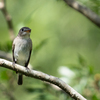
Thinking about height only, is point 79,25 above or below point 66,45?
above

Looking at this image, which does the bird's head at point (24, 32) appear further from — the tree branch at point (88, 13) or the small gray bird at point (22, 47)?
the tree branch at point (88, 13)

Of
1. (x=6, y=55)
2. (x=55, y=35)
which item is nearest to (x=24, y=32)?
(x=6, y=55)

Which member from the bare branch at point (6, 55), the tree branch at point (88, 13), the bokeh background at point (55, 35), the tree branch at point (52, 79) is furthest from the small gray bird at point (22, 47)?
the bokeh background at point (55, 35)

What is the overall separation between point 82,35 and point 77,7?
183 inches

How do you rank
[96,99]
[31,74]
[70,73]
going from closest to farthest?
[31,74]
[96,99]
[70,73]

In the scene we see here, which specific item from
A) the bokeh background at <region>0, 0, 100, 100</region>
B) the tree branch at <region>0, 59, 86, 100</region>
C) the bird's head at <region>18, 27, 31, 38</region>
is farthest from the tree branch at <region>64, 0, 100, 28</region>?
the bokeh background at <region>0, 0, 100, 100</region>

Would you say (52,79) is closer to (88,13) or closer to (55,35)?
(88,13)

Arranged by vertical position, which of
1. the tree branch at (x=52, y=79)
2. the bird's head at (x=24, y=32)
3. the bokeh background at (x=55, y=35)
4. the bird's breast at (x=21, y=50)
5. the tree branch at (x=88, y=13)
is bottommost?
the bokeh background at (x=55, y=35)

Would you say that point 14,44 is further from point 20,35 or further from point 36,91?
point 36,91

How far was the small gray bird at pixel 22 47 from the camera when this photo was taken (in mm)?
5398

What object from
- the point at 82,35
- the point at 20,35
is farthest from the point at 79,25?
the point at 20,35

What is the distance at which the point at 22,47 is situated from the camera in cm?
541

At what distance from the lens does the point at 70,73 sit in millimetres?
5070

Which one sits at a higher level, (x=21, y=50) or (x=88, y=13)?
(x=88, y=13)
